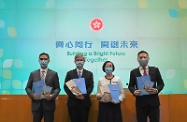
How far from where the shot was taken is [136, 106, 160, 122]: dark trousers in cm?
379

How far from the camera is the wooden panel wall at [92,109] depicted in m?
4.54

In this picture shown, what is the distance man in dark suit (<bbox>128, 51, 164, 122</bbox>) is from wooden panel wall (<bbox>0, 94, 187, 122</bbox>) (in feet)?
2.26

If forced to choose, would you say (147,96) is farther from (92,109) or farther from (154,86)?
(92,109)

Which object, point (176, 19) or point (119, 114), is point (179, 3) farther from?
point (119, 114)

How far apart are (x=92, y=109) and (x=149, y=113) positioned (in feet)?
3.50

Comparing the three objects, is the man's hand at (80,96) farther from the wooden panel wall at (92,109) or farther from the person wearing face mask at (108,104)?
the wooden panel wall at (92,109)

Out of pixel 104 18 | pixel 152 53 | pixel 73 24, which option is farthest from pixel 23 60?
pixel 152 53

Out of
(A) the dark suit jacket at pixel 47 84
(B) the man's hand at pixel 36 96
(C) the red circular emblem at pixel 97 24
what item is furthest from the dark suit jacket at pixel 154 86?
(C) the red circular emblem at pixel 97 24

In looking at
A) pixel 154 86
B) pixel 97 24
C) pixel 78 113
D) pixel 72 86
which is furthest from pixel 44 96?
pixel 97 24

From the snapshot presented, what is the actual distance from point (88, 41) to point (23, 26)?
1.51 meters

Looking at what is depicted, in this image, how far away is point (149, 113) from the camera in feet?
12.7

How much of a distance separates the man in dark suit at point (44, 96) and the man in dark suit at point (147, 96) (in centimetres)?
115

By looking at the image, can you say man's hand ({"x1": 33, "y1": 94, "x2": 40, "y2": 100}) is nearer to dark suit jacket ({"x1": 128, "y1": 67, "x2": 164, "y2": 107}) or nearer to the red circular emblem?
dark suit jacket ({"x1": 128, "y1": 67, "x2": 164, "y2": 107})

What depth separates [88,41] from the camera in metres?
6.07
